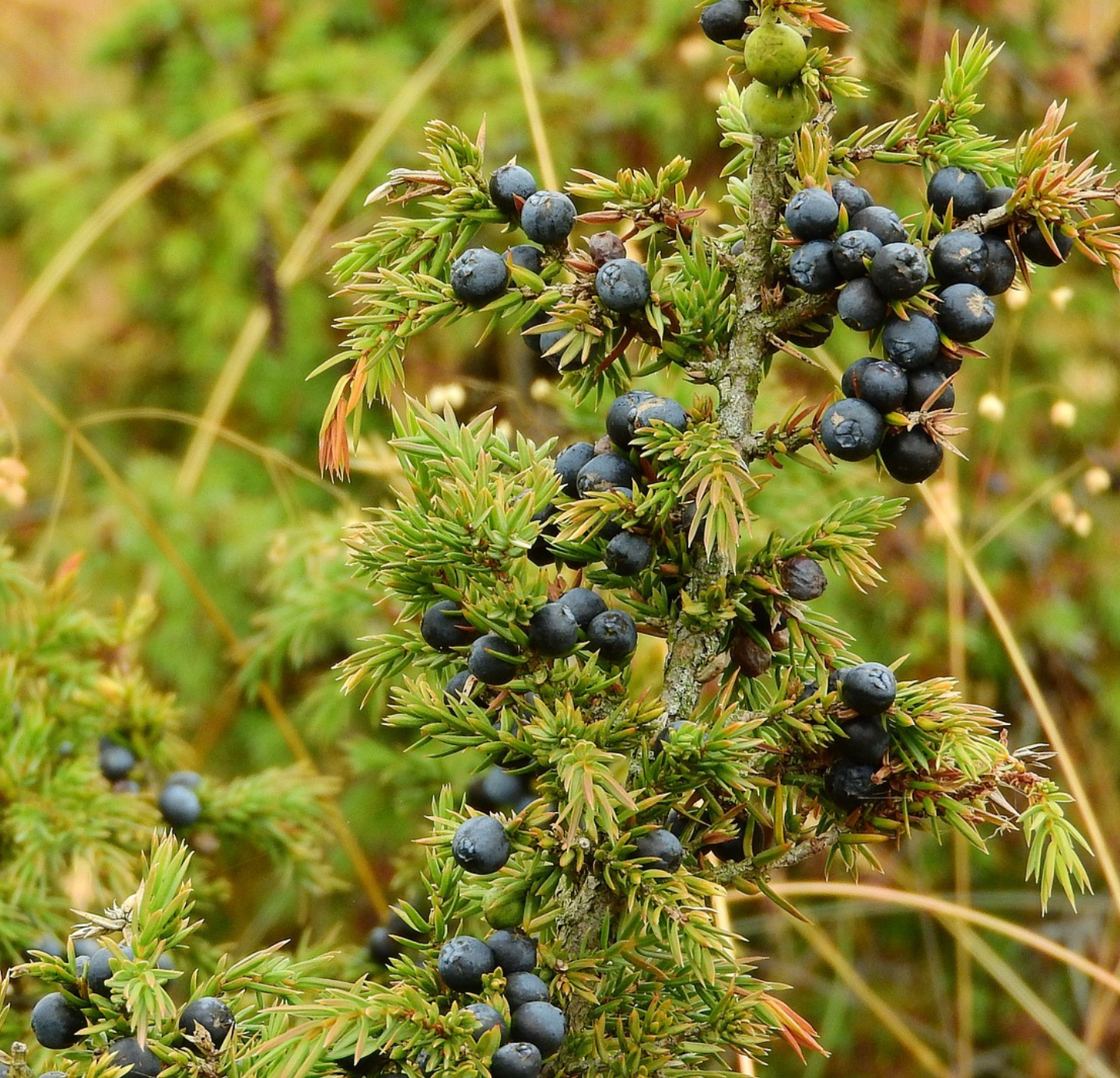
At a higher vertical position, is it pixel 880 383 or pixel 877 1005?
pixel 880 383

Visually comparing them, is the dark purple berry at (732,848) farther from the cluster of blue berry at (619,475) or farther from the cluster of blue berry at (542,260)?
the cluster of blue berry at (542,260)

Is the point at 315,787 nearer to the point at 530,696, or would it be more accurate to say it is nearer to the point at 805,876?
the point at 530,696

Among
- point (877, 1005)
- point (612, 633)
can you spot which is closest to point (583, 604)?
point (612, 633)

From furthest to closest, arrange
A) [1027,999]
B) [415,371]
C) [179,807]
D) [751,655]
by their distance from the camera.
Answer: [415,371] → [1027,999] → [179,807] → [751,655]

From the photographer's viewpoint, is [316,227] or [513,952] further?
[316,227]

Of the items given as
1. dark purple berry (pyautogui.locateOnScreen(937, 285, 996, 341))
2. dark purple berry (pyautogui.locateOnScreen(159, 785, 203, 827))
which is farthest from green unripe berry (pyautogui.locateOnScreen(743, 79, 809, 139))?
dark purple berry (pyautogui.locateOnScreen(159, 785, 203, 827))

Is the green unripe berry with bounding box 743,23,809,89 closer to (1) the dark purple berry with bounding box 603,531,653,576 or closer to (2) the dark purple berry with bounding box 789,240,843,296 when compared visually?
(2) the dark purple berry with bounding box 789,240,843,296

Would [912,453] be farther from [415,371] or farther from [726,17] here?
[415,371]

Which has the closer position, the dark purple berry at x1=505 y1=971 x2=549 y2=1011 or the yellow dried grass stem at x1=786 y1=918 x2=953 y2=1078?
the dark purple berry at x1=505 y1=971 x2=549 y2=1011
